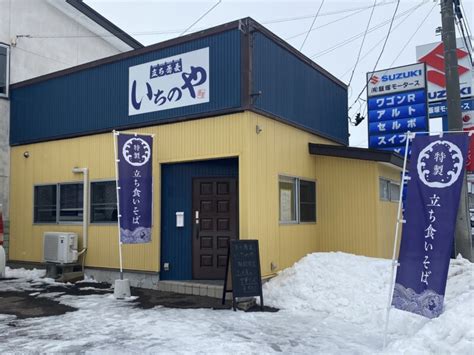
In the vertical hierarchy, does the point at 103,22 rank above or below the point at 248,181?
above

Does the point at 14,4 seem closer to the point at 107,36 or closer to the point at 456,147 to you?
the point at 107,36

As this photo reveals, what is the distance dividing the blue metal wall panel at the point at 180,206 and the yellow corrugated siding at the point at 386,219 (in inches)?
150

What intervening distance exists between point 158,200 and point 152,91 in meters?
2.35

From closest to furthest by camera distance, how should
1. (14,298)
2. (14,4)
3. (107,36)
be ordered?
(14,298)
(14,4)
(107,36)

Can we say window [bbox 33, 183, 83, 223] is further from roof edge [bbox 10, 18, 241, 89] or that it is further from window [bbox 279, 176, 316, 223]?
window [bbox 279, 176, 316, 223]

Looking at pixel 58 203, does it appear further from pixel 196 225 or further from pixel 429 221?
pixel 429 221

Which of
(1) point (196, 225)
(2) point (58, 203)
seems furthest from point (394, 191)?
(2) point (58, 203)

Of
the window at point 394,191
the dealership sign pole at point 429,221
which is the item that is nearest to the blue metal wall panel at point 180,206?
the dealership sign pole at point 429,221

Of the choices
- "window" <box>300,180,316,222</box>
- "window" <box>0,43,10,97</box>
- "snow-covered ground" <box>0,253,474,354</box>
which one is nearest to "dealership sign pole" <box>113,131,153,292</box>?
"snow-covered ground" <box>0,253,474,354</box>

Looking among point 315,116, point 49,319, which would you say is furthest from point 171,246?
point 315,116

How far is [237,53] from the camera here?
8.73m

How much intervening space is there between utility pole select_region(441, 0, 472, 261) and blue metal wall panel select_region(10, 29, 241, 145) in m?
4.47

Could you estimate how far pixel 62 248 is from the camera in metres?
10.4

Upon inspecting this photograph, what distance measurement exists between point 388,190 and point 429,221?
22.5ft
